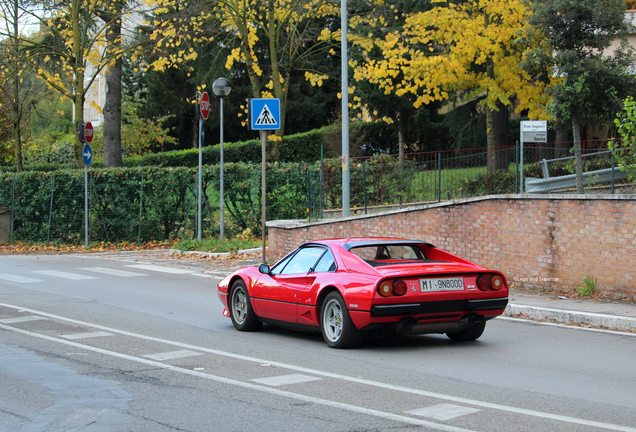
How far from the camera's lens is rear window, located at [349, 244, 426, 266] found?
11.5m

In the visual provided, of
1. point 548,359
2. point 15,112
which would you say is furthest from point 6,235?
point 548,359

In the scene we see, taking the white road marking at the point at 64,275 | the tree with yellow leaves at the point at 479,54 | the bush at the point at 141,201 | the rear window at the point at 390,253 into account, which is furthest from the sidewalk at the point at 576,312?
the bush at the point at 141,201

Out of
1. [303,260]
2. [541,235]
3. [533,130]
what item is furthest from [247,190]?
[303,260]

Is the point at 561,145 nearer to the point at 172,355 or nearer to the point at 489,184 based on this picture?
the point at 489,184

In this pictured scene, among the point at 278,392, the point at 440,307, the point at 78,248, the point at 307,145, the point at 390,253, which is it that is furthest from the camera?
the point at 307,145

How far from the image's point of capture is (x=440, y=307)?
420 inches

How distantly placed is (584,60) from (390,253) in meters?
11.6

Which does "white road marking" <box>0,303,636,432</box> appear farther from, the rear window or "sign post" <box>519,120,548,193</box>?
"sign post" <box>519,120,548,193</box>

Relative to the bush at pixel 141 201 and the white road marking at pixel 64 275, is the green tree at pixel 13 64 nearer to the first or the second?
the bush at pixel 141 201

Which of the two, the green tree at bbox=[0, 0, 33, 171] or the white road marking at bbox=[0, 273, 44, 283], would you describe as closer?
the white road marking at bbox=[0, 273, 44, 283]

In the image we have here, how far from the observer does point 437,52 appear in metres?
32.8

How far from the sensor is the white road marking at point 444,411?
7.53 metres

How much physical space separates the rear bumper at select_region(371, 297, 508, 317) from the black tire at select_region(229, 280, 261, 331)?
262cm

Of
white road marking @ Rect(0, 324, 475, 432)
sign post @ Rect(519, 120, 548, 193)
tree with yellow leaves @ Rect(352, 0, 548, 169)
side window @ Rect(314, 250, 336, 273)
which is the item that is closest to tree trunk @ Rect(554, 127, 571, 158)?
tree with yellow leaves @ Rect(352, 0, 548, 169)
